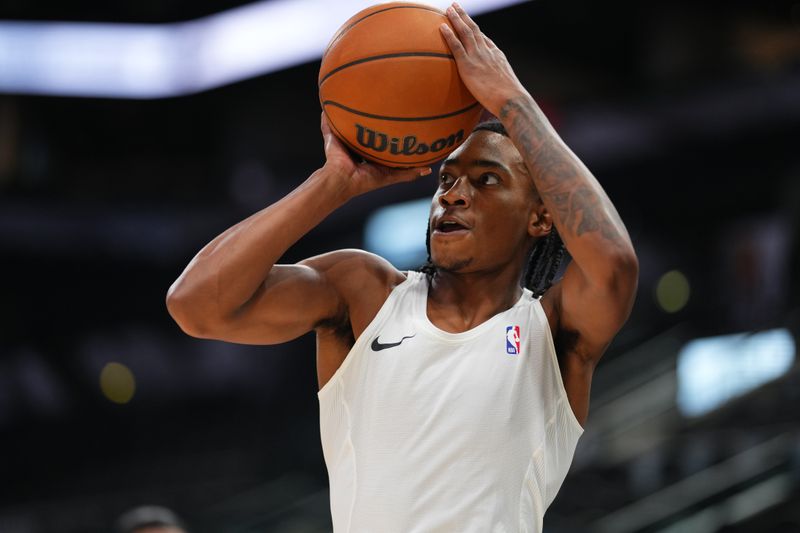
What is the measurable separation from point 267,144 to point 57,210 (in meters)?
3.56

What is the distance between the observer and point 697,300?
13.4m

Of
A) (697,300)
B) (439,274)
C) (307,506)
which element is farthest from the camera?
(697,300)

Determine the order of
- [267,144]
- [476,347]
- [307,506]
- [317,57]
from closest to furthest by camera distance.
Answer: [476,347], [307,506], [317,57], [267,144]

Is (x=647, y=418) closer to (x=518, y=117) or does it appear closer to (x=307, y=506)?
(x=307, y=506)

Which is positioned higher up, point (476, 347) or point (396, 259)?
point (476, 347)

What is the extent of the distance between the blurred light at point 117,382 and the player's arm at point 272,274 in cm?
1312

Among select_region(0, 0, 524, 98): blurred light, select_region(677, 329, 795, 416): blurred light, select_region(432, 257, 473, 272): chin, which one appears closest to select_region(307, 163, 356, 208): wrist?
select_region(432, 257, 473, 272): chin

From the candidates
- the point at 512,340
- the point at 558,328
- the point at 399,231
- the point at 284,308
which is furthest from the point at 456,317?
the point at 399,231

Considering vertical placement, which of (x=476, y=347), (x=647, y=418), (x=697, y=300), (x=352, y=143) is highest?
(x=352, y=143)

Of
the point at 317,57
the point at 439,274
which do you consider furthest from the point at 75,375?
the point at 439,274

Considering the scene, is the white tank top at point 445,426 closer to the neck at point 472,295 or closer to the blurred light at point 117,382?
the neck at point 472,295

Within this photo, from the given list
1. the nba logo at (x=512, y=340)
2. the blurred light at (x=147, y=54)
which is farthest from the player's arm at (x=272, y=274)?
the blurred light at (x=147, y=54)

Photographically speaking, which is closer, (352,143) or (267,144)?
(352,143)

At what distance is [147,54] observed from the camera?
15.0m
